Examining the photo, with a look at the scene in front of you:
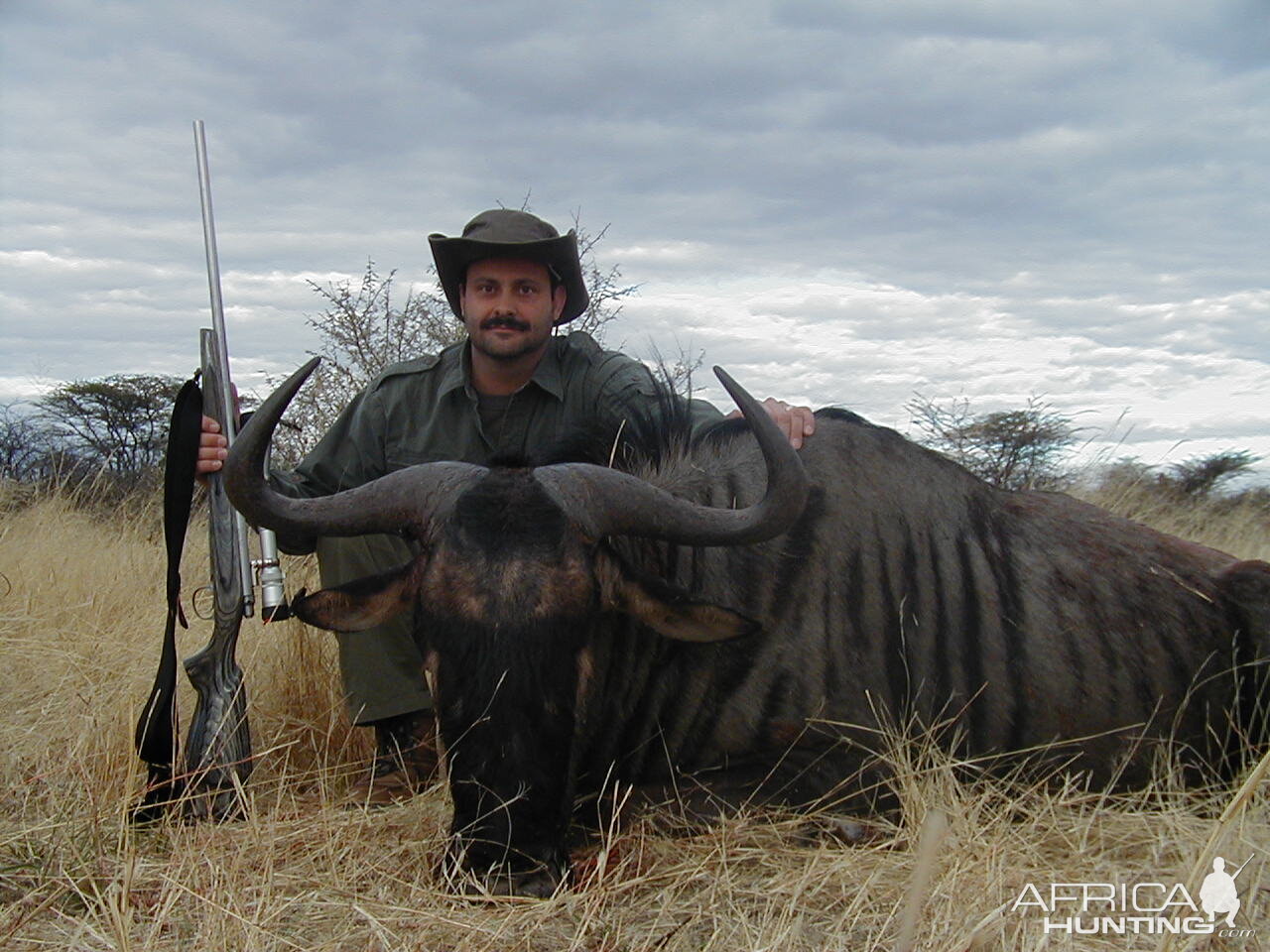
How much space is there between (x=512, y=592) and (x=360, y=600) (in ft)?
1.84

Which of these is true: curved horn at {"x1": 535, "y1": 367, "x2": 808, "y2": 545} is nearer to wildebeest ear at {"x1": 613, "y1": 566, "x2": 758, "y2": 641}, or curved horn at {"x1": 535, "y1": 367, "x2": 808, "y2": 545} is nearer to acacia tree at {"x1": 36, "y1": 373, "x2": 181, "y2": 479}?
wildebeest ear at {"x1": 613, "y1": 566, "x2": 758, "y2": 641}

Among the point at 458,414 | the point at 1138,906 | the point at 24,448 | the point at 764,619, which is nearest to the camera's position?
the point at 1138,906

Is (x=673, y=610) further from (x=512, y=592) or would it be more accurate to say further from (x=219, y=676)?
(x=219, y=676)

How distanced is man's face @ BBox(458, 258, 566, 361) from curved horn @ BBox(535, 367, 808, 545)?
4.69ft

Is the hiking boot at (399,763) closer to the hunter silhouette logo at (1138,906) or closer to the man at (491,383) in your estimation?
the man at (491,383)

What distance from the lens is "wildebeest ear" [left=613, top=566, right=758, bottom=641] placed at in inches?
119

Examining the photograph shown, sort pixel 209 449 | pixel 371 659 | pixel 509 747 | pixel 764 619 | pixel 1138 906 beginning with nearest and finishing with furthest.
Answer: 1. pixel 1138 906
2. pixel 509 747
3. pixel 764 619
4. pixel 209 449
5. pixel 371 659

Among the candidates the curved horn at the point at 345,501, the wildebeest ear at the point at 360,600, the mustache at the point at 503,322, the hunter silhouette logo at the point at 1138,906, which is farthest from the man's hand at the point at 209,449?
the hunter silhouette logo at the point at 1138,906

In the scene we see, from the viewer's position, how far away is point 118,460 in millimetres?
13023

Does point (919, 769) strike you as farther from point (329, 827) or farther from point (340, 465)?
point (340, 465)

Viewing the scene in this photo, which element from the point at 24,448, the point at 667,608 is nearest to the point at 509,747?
the point at 667,608

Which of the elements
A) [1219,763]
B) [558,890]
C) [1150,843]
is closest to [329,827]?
[558,890]

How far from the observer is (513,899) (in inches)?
100

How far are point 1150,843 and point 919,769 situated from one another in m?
0.63
